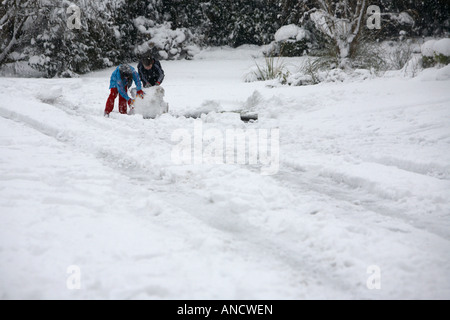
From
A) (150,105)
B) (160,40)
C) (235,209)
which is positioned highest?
(160,40)

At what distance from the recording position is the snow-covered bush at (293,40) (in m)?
12.2

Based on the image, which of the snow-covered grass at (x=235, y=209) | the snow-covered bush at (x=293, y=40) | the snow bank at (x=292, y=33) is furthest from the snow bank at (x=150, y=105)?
the snow bank at (x=292, y=33)

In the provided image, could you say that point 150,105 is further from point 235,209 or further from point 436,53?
point 436,53

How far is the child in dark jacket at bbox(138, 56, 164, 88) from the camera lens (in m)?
6.41

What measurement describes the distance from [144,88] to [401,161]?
4.63 m

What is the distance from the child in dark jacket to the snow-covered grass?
1518 millimetres

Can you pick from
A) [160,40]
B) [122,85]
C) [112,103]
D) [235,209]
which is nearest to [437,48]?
[235,209]

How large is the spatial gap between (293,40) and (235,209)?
35.4 feet

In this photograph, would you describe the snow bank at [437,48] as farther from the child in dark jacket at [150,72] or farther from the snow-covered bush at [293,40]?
the snow-covered bush at [293,40]

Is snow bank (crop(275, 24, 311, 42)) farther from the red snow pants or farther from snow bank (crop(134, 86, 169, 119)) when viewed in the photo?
the red snow pants

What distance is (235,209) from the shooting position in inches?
113

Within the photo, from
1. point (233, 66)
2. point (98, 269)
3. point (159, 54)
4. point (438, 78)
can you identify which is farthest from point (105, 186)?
point (159, 54)

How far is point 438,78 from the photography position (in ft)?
18.6
